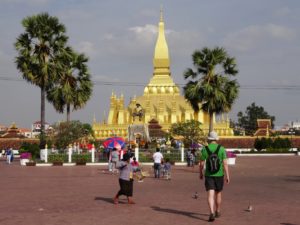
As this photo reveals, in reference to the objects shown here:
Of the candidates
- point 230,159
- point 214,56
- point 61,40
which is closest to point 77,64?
point 61,40

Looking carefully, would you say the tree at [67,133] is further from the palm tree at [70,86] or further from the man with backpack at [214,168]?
the man with backpack at [214,168]

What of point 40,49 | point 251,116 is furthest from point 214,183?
point 251,116

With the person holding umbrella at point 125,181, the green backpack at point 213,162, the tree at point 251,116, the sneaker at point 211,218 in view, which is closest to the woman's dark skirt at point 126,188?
the person holding umbrella at point 125,181

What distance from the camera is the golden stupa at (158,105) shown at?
6919 cm

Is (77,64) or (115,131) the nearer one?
(77,64)

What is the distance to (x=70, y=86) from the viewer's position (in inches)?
1629

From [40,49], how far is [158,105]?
35.0m

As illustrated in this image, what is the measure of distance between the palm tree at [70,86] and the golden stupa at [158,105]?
25106 millimetres

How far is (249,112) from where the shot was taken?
110m

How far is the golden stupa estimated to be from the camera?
69188 millimetres

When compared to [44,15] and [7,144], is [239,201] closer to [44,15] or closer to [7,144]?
[44,15]

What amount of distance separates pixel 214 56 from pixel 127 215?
30791 mm

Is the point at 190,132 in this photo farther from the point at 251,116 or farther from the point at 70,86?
the point at 251,116

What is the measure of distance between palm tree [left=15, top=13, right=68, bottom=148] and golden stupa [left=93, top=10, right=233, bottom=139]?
29.4 m
